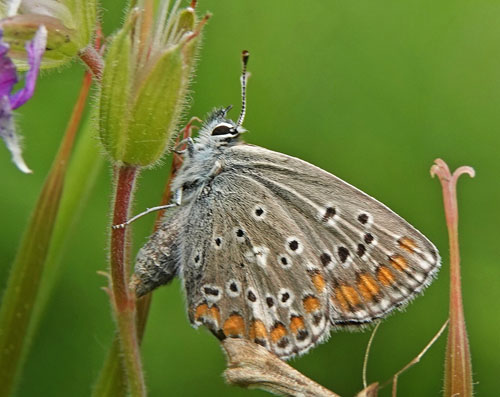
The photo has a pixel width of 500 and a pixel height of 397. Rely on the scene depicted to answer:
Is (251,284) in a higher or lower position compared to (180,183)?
lower

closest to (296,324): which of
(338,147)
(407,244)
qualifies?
(407,244)

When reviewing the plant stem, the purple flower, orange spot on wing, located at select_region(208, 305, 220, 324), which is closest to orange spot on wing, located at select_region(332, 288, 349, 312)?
orange spot on wing, located at select_region(208, 305, 220, 324)

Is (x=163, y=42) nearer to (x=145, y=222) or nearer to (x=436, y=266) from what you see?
(x=436, y=266)

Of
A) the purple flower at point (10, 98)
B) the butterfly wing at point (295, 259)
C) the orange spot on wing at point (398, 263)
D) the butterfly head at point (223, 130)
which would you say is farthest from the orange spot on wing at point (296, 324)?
the purple flower at point (10, 98)

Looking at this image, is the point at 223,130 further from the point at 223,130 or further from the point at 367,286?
the point at 367,286

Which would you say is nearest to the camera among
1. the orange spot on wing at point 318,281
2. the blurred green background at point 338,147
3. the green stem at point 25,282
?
the green stem at point 25,282

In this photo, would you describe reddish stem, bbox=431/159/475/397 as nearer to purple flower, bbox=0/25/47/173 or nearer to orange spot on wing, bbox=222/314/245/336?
orange spot on wing, bbox=222/314/245/336

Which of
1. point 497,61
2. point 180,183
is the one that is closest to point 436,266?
point 180,183

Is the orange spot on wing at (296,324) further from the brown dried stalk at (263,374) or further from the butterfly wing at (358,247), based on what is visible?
the brown dried stalk at (263,374)
